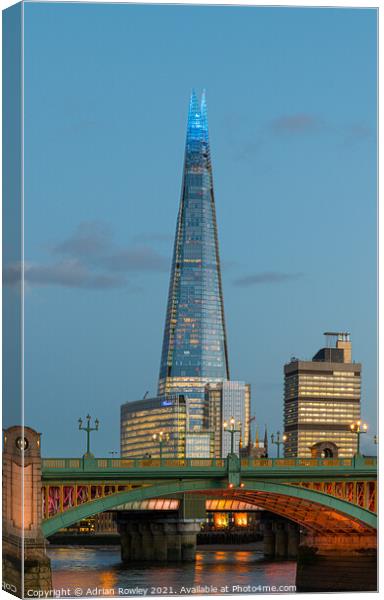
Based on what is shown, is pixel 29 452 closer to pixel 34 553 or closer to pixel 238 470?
pixel 34 553

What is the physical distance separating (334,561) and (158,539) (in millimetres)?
54657

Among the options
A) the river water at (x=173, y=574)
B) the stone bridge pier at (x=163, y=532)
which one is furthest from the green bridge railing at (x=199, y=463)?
the stone bridge pier at (x=163, y=532)

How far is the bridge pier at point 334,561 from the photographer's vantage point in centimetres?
6139

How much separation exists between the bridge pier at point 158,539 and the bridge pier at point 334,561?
43.2 m

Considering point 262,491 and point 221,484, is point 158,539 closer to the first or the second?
point 262,491

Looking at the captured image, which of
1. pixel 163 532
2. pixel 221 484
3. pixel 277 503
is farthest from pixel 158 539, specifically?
pixel 221 484

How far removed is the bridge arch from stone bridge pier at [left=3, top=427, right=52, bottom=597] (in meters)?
5.54

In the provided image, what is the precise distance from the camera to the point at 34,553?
4800 centimetres

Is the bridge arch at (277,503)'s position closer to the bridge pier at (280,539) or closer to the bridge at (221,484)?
the bridge at (221,484)

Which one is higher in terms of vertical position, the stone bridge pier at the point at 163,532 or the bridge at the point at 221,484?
the bridge at the point at 221,484

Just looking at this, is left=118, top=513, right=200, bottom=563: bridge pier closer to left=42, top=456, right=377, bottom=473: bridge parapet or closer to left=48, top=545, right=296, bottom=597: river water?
left=48, top=545, right=296, bottom=597: river water

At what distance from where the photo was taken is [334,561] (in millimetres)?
71875

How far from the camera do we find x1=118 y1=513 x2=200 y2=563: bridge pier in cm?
12169

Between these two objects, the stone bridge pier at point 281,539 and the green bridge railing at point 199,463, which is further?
the stone bridge pier at point 281,539
